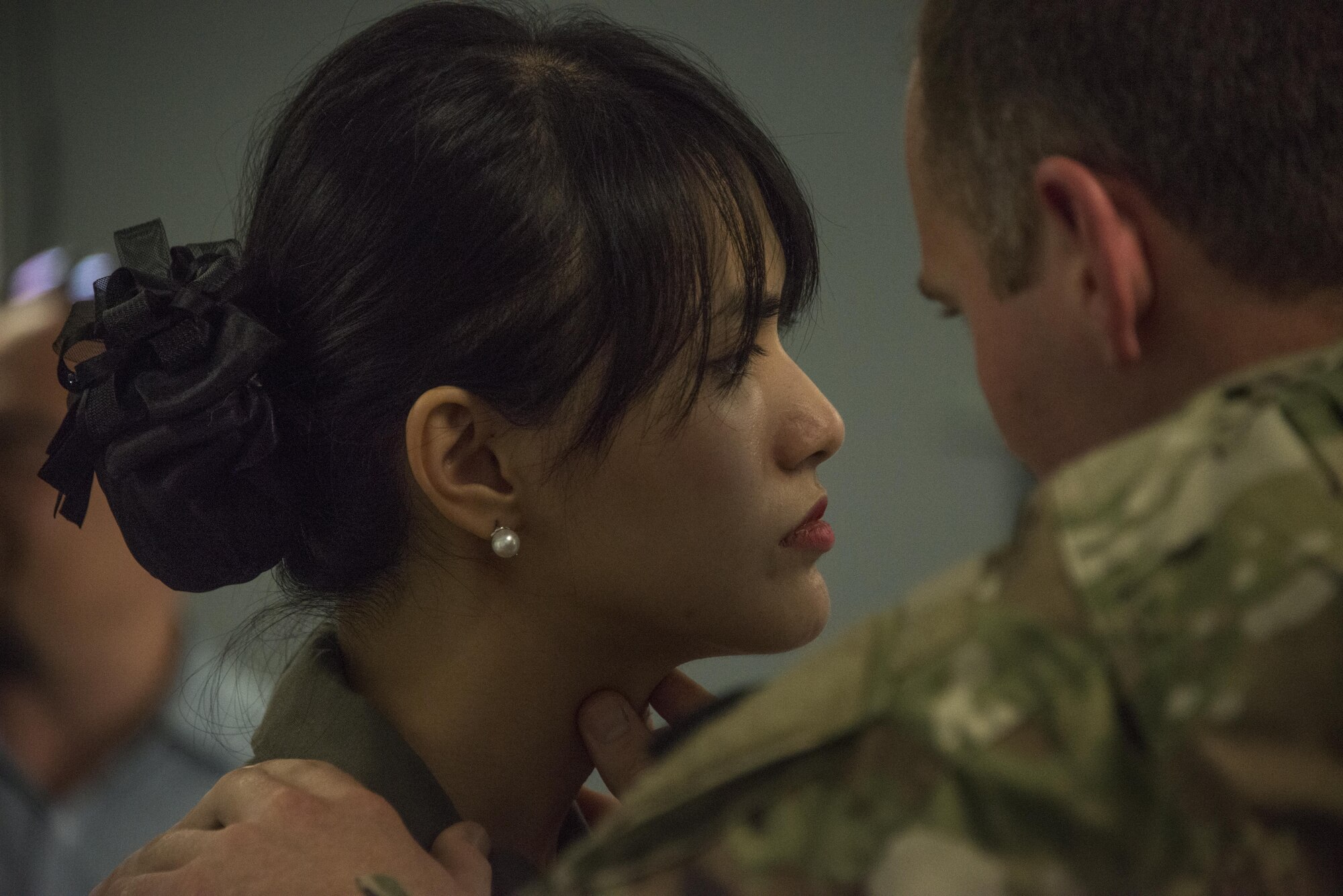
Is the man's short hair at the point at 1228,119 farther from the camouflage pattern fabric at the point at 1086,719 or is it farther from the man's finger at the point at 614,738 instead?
the man's finger at the point at 614,738

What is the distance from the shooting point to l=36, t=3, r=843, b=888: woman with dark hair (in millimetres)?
961

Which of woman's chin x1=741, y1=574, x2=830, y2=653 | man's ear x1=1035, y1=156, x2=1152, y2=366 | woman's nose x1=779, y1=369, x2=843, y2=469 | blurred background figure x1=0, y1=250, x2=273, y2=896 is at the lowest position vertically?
blurred background figure x1=0, y1=250, x2=273, y2=896

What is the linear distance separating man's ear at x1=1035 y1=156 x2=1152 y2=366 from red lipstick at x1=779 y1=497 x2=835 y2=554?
299 millimetres

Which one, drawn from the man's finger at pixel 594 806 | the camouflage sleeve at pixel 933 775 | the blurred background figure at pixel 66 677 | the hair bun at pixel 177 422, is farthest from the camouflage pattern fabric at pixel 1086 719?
the blurred background figure at pixel 66 677

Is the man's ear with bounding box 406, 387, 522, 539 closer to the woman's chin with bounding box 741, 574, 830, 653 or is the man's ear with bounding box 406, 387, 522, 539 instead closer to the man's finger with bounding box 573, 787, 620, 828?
the woman's chin with bounding box 741, 574, 830, 653

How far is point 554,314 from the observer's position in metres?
0.95

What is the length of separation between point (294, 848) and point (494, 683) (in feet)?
0.65

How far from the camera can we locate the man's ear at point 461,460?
97cm

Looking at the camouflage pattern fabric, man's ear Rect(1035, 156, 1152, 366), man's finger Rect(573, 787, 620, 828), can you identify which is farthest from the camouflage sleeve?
man's finger Rect(573, 787, 620, 828)

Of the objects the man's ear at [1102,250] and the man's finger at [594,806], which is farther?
the man's finger at [594,806]

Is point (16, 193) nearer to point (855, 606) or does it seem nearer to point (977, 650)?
point (855, 606)

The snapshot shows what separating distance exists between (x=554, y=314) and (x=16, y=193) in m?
1.86

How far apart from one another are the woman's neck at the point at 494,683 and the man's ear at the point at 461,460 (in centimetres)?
7

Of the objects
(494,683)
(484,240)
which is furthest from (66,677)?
(484,240)
